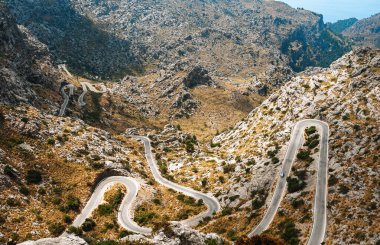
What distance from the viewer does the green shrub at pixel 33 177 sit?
82894 mm

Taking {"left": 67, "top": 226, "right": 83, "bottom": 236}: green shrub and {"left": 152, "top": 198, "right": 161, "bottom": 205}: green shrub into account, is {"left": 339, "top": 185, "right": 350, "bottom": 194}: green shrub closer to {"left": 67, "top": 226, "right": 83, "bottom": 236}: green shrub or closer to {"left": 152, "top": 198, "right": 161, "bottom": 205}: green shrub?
{"left": 152, "top": 198, "right": 161, "bottom": 205}: green shrub

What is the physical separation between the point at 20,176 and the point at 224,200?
50.5 m

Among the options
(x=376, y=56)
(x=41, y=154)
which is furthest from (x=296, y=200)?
(x=376, y=56)

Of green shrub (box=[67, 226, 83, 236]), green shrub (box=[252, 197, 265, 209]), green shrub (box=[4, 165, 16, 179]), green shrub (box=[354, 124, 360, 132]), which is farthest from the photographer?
green shrub (box=[354, 124, 360, 132])

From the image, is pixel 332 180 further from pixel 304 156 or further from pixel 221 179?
pixel 221 179

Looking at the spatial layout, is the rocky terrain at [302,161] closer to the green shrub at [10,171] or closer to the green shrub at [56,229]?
the green shrub at [56,229]

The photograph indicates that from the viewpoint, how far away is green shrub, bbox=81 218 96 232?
74.5m

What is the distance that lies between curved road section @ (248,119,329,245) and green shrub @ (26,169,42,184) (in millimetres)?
49323

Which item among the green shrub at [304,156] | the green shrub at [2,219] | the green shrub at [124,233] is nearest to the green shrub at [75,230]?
the green shrub at [124,233]

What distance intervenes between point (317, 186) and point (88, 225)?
50518mm

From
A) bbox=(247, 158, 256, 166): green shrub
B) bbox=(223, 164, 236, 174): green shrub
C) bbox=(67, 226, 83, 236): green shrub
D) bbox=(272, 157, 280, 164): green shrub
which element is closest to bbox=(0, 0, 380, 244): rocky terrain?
bbox=(223, 164, 236, 174): green shrub

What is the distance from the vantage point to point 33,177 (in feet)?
275

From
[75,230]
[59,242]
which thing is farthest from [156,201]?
[59,242]

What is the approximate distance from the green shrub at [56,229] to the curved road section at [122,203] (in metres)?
4.02
